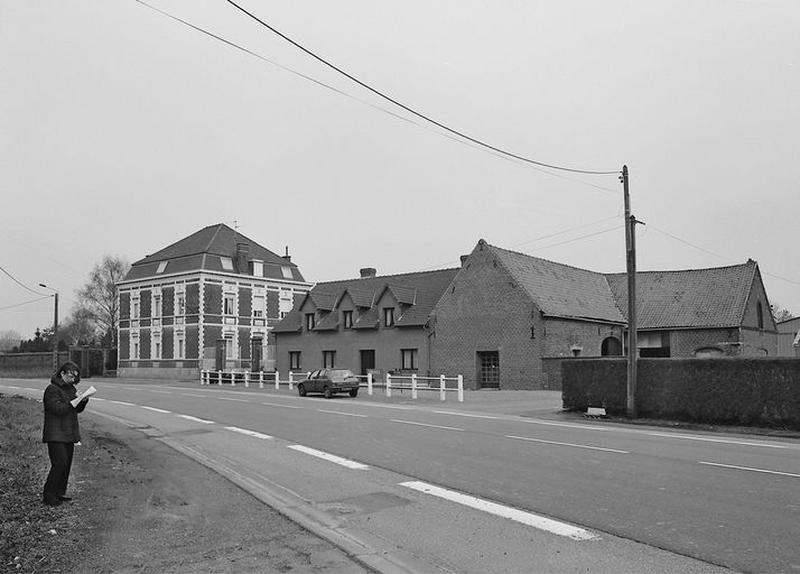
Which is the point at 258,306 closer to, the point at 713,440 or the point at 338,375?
the point at 338,375

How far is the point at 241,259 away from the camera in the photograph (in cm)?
6281

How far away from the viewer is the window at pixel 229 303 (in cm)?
6048

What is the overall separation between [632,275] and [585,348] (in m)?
16.3

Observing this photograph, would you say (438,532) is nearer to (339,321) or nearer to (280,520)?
(280,520)

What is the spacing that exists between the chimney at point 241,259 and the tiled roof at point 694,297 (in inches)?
1301

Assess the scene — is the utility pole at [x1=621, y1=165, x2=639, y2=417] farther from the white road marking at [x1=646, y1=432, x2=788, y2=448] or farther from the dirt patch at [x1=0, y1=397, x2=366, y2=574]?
the dirt patch at [x1=0, y1=397, x2=366, y2=574]

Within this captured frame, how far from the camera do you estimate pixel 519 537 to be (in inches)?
279

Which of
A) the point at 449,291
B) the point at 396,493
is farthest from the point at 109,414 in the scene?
the point at 449,291

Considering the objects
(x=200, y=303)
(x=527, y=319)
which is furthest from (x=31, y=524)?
(x=200, y=303)

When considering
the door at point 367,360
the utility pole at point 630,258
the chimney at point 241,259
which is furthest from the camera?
the chimney at point 241,259

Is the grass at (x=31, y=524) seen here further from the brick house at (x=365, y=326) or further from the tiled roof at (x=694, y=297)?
the tiled roof at (x=694, y=297)

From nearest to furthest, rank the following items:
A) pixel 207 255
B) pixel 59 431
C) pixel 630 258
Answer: pixel 59 431, pixel 630 258, pixel 207 255

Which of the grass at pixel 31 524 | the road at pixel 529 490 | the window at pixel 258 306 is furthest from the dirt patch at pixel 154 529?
the window at pixel 258 306

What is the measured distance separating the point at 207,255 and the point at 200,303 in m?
4.26
